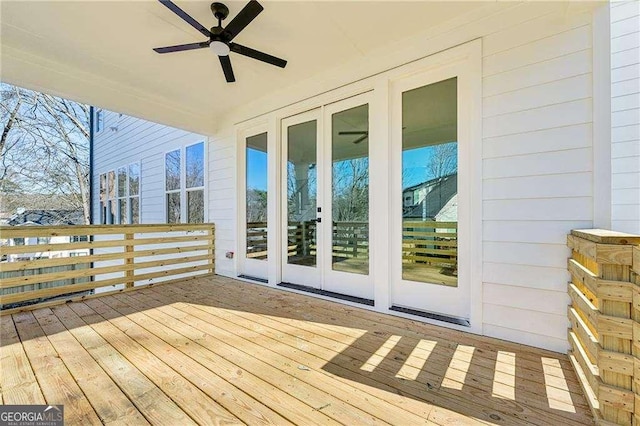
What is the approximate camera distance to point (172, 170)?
593 cm

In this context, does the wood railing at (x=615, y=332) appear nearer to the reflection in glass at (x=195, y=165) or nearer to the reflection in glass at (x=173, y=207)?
the reflection in glass at (x=195, y=165)

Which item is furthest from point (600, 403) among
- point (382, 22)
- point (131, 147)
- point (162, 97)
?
point (131, 147)

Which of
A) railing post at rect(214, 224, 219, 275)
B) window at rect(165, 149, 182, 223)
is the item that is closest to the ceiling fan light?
railing post at rect(214, 224, 219, 275)

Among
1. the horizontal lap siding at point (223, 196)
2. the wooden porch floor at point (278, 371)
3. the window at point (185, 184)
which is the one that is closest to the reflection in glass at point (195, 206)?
the window at point (185, 184)

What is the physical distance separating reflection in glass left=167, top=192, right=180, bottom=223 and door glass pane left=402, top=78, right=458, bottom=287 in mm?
4885

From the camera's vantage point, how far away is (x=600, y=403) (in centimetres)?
129

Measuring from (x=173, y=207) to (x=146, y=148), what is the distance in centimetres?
196

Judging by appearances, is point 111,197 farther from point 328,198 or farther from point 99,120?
point 328,198

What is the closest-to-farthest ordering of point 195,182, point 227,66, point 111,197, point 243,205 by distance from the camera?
point 227,66 → point 243,205 → point 195,182 → point 111,197

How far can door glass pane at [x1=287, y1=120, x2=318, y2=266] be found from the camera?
11.7 ft

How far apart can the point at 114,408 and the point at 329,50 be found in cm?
327

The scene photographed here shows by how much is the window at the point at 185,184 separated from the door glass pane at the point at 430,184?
395 cm

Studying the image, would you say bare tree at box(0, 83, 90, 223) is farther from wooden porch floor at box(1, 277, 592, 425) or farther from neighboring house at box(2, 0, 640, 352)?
wooden porch floor at box(1, 277, 592, 425)

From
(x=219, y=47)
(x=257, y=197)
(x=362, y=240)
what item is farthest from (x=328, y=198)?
(x=219, y=47)
